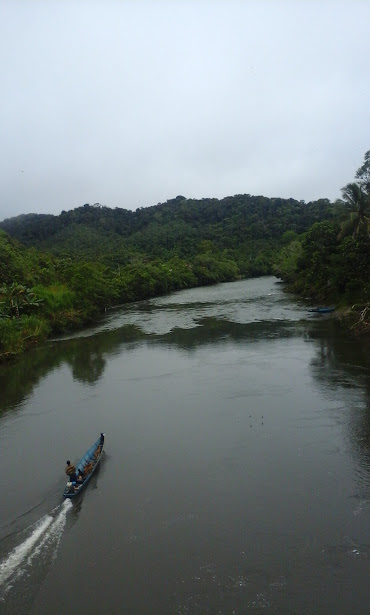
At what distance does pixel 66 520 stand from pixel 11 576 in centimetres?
262

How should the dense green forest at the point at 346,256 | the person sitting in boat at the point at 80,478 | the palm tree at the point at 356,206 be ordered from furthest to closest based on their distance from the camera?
the palm tree at the point at 356,206 < the dense green forest at the point at 346,256 < the person sitting in boat at the point at 80,478

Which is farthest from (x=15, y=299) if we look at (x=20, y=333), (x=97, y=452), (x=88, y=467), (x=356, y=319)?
(x=356, y=319)

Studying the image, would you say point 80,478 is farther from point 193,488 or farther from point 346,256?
point 346,256

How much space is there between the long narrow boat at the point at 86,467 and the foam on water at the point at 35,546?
36 cm

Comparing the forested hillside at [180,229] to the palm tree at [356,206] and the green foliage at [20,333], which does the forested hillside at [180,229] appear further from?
the palm tree at [356,206]

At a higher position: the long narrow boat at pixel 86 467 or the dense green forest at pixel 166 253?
the dense green forest at pixel 166 253

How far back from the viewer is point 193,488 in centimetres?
1548

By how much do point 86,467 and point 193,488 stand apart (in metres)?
3.98

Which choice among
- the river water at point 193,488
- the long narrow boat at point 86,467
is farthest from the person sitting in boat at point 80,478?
the river water at point 193,488

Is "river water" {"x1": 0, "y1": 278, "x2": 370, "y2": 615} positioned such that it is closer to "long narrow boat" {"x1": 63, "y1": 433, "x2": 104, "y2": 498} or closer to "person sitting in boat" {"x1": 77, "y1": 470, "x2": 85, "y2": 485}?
"long narrow boat" {"x1": 63, "y1": 433, "x2": 104, "y2": 498}

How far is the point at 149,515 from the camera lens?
555 inches

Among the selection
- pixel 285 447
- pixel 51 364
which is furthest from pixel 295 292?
pixel 285 447

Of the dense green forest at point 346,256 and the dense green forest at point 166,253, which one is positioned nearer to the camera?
the dense green forest at point 346,256

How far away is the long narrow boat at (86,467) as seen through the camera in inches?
600
